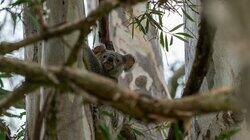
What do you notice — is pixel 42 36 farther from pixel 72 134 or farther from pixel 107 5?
pixel 72 134

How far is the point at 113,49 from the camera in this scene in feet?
13.1

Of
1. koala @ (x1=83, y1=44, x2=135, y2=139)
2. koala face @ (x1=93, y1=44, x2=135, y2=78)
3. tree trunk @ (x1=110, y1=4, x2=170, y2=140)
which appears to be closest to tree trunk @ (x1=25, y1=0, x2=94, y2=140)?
koala @ (x1=83, y1=44, x2=135, y2=139)

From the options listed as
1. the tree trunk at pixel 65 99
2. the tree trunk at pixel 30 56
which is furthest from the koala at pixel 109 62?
Answer: the tree trunk at pixel 65 99

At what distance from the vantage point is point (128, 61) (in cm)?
372

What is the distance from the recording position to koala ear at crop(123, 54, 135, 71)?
367 cm

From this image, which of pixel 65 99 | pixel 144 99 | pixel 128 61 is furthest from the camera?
pixel 128 61

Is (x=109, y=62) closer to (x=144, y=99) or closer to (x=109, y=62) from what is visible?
(x=109, y=62)

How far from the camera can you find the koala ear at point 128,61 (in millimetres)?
3666

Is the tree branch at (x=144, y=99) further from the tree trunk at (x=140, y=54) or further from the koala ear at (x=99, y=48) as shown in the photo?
the tree trunk at (x=140, y=54)

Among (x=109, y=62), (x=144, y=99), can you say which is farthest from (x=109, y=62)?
(x=144, y=99)

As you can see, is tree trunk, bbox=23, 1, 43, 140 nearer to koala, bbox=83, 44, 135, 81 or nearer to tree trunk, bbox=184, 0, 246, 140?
tree trunk, bbox=184, 0, 246, 140

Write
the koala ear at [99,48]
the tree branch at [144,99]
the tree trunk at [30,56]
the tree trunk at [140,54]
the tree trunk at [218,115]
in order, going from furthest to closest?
the tree trunk at [140,54], the koala ear at [99,48], the tree trunk at [218,115], the tree trunk at [30,56], the tree branch at [144,99]

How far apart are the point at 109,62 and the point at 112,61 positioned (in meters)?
0.06

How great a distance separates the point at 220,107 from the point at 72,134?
102 centimetres
